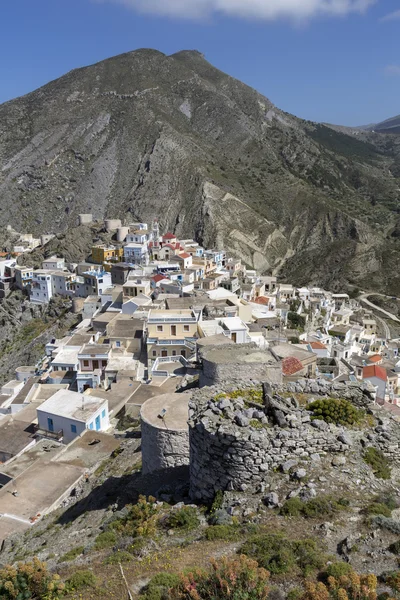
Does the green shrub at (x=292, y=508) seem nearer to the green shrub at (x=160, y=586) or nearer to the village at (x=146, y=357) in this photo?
the green shrub at (x=160, y=586)

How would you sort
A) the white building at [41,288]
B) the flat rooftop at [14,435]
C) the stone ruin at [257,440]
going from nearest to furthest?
the stone ruin at [257,440]
the flat rooftop at [14,435]
the white building at [41,288]

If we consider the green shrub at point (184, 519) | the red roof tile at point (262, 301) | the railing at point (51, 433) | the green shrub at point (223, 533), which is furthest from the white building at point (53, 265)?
the green shrub at point (223, 533)

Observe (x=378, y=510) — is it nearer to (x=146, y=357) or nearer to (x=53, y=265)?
(x=146, y=357)

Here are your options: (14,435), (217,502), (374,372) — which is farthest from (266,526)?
(374,372)

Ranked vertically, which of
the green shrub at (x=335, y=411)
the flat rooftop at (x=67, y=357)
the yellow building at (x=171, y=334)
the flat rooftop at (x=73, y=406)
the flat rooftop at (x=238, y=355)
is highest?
the green shrub at (x=335, y=411)

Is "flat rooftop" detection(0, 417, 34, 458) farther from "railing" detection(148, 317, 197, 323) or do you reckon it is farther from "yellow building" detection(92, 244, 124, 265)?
"yellow building" detection(92, 244, 124, 265)

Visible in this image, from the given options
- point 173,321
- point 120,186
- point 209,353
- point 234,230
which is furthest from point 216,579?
point 120,186

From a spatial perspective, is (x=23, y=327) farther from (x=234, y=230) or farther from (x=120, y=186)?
(x=120, y=186)

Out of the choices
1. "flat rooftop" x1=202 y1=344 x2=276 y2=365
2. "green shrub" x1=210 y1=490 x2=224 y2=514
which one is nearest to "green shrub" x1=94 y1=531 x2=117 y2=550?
"green shrub" x1=210 y1=490 x2=224 y2=514
